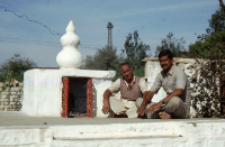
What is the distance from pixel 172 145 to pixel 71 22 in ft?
18.9

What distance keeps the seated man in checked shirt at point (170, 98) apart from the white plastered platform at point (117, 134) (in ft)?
2.59

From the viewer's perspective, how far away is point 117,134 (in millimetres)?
Answer: 3535

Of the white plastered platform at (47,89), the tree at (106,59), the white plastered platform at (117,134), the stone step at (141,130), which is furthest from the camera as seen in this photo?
the tree at (106,59)

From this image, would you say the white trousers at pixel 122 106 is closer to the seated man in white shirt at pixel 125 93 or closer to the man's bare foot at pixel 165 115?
the seated man in white shirt at pixel 125 93

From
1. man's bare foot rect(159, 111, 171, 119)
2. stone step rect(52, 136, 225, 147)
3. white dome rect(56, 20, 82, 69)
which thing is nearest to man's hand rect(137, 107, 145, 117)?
man's bare foot rect(159, 111, 171, 119)

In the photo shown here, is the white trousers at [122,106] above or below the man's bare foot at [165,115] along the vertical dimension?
above

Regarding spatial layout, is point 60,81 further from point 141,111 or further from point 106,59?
point 106,59

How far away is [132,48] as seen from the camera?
1212 cm

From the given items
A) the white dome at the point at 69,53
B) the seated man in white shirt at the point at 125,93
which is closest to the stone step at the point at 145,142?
the seated man in white shirt at the point at 125,93

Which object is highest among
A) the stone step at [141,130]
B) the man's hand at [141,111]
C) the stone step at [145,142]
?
the man's hand at [141,111]

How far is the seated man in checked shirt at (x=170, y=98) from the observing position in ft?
14.6

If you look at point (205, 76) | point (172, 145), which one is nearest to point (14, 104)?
point (205, 76)

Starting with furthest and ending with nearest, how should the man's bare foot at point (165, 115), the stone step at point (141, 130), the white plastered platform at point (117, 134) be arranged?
the man's bare foot at point (165, 115) → the stone step at point (141, 130) → the white plastered platform at point (117, 134)

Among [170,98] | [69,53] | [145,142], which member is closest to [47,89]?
[69,53]
